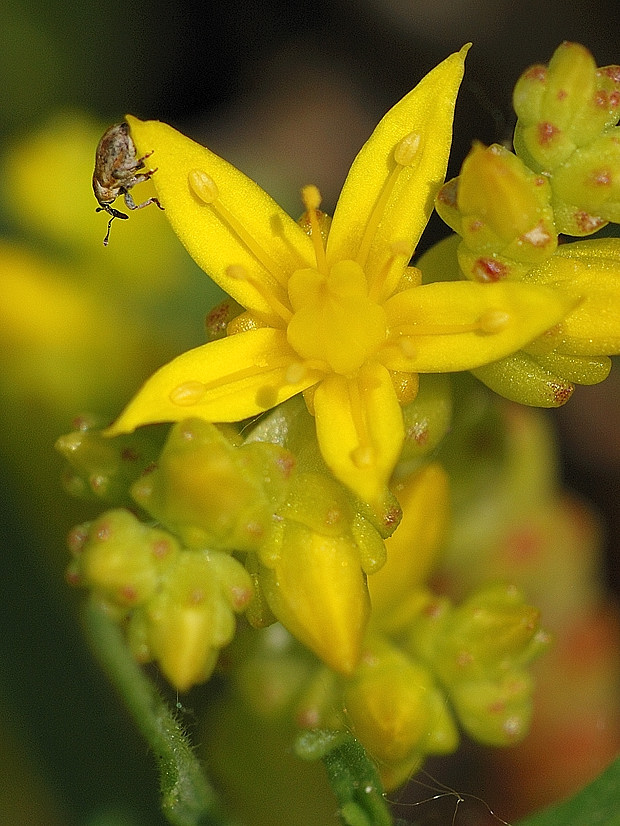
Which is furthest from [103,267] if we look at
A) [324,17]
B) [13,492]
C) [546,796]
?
[546,796]

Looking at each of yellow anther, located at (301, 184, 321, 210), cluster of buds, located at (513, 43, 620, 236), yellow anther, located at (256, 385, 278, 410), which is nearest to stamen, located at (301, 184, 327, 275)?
yellow anther, located at (301, 184, 321, 210)

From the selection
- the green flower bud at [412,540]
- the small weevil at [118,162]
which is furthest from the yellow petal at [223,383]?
the green flower bud at [412,540]

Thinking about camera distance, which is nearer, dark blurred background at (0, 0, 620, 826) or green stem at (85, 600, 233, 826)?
green stem at (85, 600, 233, 826)

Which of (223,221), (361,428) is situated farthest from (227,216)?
(361,428)

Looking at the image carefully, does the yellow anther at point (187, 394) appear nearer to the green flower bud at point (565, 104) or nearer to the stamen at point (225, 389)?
the stamen at point (225, 389)

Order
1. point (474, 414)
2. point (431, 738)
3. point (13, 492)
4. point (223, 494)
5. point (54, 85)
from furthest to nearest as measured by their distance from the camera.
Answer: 1. point (54, 85)
2. point (13, 492)
3. point (474, 414)
4. point (431, 738)
5. point (223, 494)

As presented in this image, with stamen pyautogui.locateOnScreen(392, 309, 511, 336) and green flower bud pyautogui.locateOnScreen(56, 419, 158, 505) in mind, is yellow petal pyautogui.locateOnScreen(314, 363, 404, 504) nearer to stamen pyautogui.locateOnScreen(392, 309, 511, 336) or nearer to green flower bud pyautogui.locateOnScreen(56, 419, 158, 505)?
stamen pyautogui.locateOnScreen(392, 309, 511, 336)

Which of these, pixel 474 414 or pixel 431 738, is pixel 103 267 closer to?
pixel 474 414
